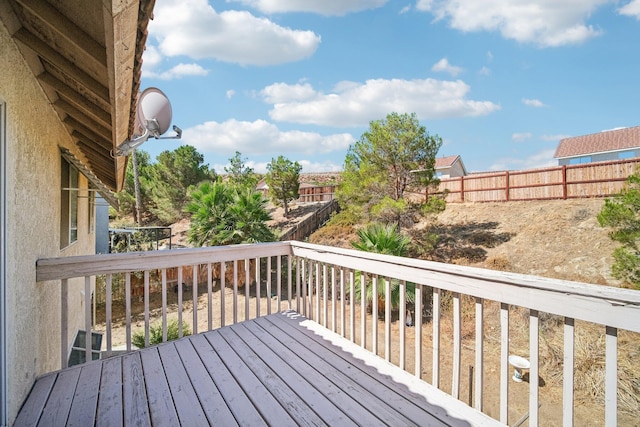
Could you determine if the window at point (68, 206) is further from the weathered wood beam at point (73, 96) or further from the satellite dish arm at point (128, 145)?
the weathered wood beam at point (73, 96)

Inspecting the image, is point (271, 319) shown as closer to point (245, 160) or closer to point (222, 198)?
point (222, 198)

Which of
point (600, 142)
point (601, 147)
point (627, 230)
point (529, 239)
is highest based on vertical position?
point (600, 142)

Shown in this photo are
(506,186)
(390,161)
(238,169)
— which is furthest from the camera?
(238,169)

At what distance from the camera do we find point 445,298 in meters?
8.52

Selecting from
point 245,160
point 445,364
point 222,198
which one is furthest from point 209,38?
point 245,160

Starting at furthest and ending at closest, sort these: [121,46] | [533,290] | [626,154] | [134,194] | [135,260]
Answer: [134,194]
[626,154]
[135,260]
[533,290]
[121,46]

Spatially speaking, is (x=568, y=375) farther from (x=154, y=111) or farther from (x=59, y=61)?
(x=154, y=111)

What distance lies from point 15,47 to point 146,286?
1883 millimetres

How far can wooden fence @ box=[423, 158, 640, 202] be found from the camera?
11.4 m

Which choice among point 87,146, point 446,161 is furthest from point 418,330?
point 446,161

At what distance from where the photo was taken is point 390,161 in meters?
10.9

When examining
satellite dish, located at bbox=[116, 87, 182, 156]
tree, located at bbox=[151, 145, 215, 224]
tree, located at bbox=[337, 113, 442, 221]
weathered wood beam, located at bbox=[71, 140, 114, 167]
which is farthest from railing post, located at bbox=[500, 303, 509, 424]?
tree, located at bbox=[151, 145, 215, 224]

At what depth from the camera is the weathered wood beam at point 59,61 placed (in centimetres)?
181

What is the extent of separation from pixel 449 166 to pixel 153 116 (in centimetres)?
2530
